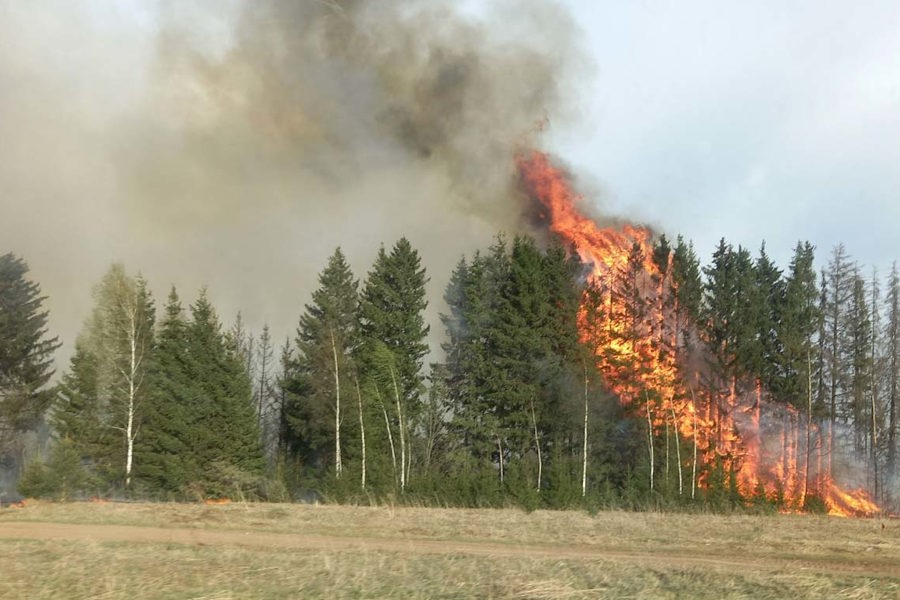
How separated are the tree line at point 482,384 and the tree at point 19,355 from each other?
0.13 metres

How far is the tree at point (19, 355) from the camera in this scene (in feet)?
166

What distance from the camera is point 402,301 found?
179 ft

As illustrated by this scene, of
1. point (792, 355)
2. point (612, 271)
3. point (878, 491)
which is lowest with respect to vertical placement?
point (878, 491)

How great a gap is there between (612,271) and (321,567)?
5059cm

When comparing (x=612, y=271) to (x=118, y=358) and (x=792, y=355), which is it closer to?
(x=792, y=355)

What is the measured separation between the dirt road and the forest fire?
1093 inches

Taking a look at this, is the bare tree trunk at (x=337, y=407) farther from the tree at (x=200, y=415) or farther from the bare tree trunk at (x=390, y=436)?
the tree at (x=200, y=415)

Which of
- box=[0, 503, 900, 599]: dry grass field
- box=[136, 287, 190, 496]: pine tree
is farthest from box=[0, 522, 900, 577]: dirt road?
box=[136, 287, 190, 496]: pine tree

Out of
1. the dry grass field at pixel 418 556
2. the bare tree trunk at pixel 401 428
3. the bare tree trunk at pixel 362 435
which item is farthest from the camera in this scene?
the bare tree trunk at pixel 401 428

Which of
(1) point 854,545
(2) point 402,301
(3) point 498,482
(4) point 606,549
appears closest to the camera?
(4) point 606,549

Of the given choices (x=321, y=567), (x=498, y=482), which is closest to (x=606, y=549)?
(x=321, y=567)

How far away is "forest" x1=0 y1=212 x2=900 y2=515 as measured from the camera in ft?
145

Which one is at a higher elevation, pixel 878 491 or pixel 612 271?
pixel 612 271

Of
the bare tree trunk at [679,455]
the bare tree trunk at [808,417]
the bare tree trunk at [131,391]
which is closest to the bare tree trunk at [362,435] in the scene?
the bare tree trunk at [131,391]
